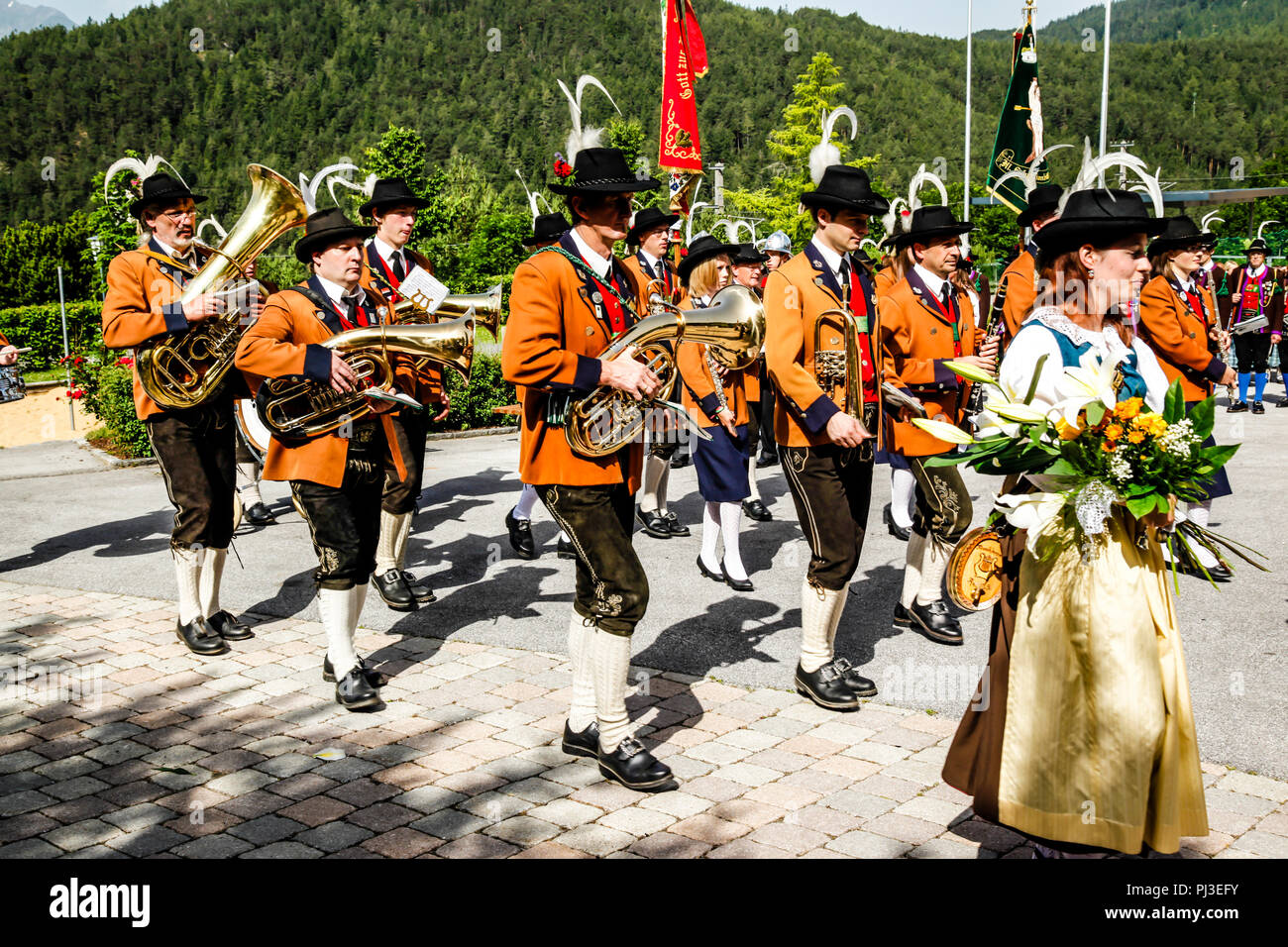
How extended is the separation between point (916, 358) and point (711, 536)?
1986 mm

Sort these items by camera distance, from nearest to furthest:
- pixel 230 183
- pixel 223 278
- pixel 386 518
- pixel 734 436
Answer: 1. pixel 223 278
2. pixel 386 518
3. pixel 734 436
4. pixel 230 183

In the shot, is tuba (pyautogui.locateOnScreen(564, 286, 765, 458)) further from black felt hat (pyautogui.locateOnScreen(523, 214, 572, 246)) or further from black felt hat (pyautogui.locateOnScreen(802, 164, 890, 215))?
black felt hat (pyautogui.locateOnScreen(523, 214, 572, 246))

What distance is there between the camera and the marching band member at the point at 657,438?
340 inches

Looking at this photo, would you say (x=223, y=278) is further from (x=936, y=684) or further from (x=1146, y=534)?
(x=1146, y=534)

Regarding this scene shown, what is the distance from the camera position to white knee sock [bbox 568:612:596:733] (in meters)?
4.63

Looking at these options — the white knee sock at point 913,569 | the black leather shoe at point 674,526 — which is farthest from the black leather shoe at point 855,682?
the black leather shoe at point 674,526

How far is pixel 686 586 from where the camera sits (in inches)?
297

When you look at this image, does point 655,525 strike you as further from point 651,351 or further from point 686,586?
point 651,351

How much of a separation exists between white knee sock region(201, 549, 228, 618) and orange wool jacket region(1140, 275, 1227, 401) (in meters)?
5.74

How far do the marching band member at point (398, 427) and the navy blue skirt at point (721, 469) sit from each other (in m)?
1.73

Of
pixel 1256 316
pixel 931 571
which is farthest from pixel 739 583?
pixel 1256 316

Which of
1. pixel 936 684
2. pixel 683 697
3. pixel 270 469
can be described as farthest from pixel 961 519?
pixel 270 469

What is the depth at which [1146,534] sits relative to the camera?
3438 millimetres
